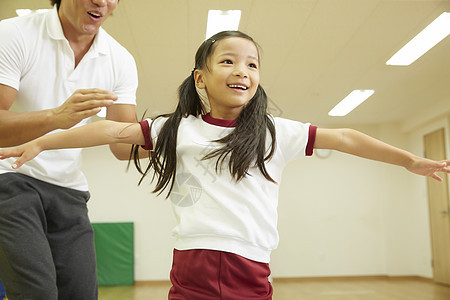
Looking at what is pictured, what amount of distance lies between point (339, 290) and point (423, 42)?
4.52 meters

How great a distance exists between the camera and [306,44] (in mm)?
5547

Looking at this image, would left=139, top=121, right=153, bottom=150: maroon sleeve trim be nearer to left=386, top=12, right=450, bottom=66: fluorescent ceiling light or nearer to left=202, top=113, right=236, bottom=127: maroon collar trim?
left=202, top=113, right=236, bottom=127: maroon collar trim

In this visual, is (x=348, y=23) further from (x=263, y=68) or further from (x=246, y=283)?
(x=246, y=283)

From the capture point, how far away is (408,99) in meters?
8.28

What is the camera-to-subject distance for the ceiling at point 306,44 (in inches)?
181

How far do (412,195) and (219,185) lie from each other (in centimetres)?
955

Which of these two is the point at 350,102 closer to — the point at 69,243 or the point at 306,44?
the point at 306,44

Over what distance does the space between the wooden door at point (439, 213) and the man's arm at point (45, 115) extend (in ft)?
26.7

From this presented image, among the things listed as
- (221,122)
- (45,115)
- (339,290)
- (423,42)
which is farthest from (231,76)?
(339,290)

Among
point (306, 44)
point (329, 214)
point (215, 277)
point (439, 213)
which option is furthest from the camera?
point (329, 214)

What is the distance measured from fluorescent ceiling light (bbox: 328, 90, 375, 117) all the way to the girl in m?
6.49

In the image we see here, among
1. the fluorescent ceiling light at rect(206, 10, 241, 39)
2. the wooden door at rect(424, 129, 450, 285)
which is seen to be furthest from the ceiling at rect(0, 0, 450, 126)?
the wooden door at rect(424, 129, 450, 285)

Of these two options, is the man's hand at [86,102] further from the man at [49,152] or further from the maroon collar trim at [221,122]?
the maroon collar trim at [221,122]

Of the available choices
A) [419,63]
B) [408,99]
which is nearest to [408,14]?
[419,63]
